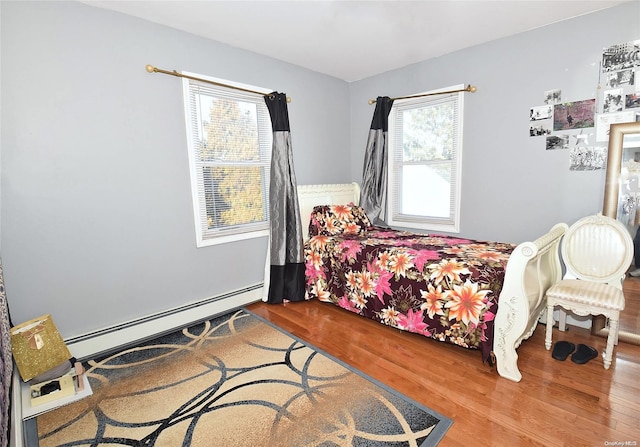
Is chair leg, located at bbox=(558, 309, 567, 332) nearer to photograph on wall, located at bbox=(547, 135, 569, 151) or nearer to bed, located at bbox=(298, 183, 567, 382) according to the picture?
bed, located at bbox=(298, 183, 567, 382)

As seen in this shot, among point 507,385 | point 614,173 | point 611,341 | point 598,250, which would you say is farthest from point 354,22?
point 611,341

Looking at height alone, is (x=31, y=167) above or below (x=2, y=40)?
below

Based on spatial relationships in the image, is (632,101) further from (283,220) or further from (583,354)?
(283,220)

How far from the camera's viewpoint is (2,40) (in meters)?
1.86

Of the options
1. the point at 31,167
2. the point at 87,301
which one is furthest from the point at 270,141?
the point at 87,301

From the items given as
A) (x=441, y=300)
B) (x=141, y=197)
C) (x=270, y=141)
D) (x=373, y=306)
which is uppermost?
(x=270, y=141)

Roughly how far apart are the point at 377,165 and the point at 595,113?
1891 millimetres

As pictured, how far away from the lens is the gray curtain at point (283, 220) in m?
3.01

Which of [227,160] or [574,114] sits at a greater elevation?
[574,114]

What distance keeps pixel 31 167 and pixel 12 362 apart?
1185 millimetres

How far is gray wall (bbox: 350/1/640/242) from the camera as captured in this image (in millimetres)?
2410

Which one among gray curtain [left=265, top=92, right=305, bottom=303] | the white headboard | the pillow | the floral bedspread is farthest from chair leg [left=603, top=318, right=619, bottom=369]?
the white headboard

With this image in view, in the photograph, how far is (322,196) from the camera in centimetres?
360

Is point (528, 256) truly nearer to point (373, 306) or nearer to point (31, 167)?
point (373, 306)
